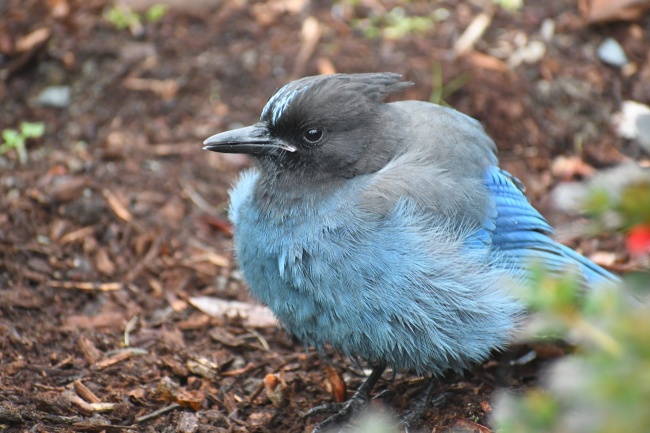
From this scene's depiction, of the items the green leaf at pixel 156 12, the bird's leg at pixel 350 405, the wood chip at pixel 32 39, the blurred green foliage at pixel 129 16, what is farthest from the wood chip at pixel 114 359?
the green leaf at pixel 156 12

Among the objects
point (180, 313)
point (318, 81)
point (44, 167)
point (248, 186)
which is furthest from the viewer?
point (44, 167)

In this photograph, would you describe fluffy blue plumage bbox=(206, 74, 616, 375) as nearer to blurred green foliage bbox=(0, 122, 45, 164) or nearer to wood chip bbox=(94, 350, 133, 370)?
wood chip bbox=(94, 350, 133, 370)

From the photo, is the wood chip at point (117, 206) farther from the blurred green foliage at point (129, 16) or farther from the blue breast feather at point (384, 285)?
the blurred green foliage at point (129, 16)

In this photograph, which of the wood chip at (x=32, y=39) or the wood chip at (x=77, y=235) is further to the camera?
the wood chip at (x=32, y=39)

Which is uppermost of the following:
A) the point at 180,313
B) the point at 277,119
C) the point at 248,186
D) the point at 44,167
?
the point at 277,119

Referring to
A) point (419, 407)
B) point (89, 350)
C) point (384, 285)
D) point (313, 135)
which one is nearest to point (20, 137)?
point (89, 350)

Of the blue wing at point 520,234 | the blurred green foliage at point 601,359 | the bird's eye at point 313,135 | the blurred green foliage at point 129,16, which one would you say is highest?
the blurred green foliage at point 601,359

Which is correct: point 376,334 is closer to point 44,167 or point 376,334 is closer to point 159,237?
point 159,237

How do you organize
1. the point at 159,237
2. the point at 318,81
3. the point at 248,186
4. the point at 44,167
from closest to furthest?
the point at 318,81
the point at 248,186
the point at 159,237
the point at 44,167

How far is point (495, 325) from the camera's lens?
3744 mm

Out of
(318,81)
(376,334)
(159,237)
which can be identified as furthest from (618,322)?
(159,237)

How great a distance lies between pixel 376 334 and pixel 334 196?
69 centimetres

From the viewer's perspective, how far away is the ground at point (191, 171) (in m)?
3.92

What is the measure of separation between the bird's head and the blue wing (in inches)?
23.5
